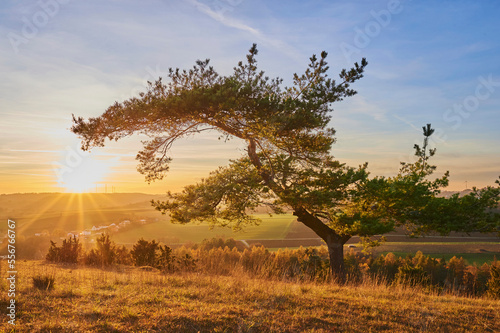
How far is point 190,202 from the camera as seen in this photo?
1458cm

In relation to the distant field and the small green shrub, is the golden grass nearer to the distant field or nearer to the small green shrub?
the small green shrub

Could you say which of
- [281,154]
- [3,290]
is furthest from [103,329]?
[281,154]

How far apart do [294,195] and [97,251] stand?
1065 centimetres

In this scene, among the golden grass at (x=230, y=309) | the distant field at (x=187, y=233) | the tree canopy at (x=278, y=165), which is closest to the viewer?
the golden grass at (x=230, y=309)

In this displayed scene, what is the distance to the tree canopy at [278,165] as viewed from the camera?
509 inches

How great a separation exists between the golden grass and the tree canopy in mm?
4826

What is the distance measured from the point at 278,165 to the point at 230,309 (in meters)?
9.16

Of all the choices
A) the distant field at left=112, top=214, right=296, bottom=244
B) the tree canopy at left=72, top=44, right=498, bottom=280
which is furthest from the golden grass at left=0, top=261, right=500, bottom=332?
the distant field at left=112, top=214, right=296, bottom=244

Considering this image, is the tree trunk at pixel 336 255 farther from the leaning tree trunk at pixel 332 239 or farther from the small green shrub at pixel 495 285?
the small green shrub at pixel 495 285

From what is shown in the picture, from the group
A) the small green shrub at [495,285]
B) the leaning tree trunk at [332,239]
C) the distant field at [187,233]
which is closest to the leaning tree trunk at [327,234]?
the leaning tree trunk at [332,239]

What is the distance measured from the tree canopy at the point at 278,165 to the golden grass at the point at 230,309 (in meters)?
4.83

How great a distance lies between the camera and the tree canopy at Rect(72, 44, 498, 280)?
12930 mm

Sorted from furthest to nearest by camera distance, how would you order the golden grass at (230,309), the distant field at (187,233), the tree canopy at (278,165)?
1. the distant field at (187,233)
2. the tree canopy at (278,165)
3. the golden grass at (230,309)

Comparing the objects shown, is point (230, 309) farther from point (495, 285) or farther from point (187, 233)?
point (187, 233)
